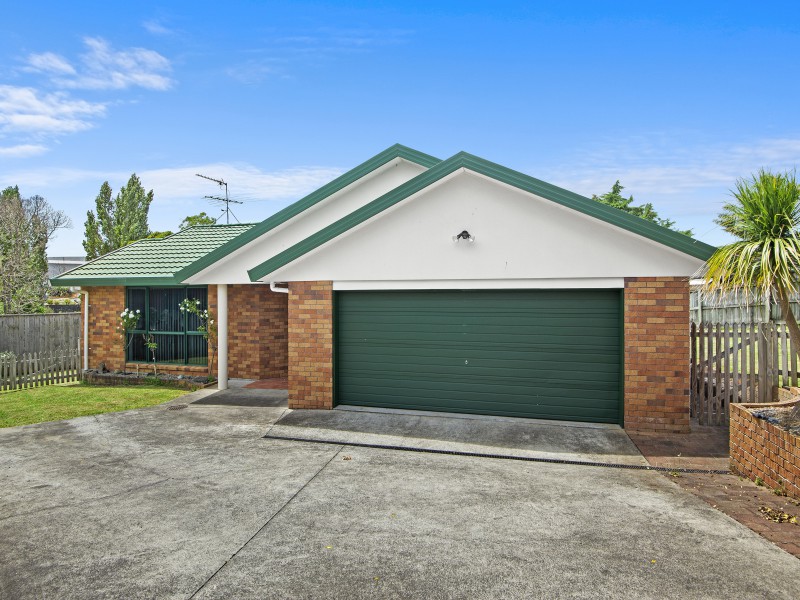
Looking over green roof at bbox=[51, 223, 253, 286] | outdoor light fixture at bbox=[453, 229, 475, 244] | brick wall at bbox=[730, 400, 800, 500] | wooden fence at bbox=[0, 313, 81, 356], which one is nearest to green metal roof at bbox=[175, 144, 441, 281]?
green roof at bbox=[51, 223, 253, 286]

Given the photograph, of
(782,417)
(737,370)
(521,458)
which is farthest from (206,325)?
(782,417)

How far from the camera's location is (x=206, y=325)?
12.6m

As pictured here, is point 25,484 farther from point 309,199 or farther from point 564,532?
point 309,199

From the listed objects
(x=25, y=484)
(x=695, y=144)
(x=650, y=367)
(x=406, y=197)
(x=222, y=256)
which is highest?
(x=695, y=144)

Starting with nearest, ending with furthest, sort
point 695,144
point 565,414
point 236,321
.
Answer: point 565,414 → point 236,321 → point 695,144

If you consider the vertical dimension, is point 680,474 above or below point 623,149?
below

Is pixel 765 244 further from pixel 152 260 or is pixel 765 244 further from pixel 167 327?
pixel 152 260

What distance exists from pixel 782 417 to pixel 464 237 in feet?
16.4

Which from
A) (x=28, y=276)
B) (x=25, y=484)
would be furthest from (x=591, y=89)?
(x=28, y=276)

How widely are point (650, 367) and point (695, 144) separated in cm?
1533

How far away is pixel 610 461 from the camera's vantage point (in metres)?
6.44

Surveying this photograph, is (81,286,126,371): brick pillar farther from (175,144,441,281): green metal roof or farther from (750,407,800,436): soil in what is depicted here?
(750,407,800,436): soil

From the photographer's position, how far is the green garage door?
8062mm

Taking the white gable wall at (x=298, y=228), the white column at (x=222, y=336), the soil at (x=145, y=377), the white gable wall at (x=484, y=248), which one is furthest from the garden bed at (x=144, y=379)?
the white gable wall at (x=484, y=248)
